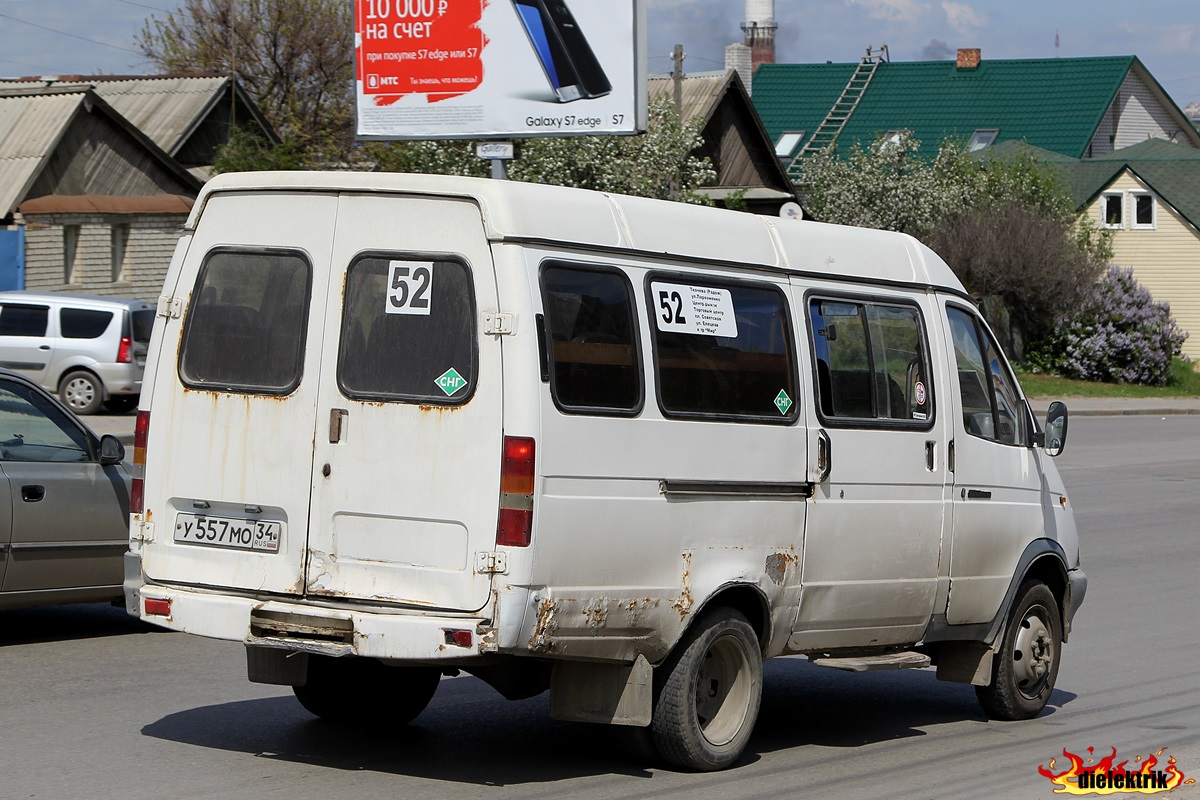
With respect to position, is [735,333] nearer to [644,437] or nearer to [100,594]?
[644,437]

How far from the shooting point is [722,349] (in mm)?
6637

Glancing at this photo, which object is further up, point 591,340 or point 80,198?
point 80,198

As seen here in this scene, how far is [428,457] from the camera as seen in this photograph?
5898mm

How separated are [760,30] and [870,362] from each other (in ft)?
339

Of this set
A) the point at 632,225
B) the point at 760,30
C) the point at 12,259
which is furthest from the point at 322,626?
the point at 760,30

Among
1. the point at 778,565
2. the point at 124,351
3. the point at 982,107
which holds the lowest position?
the point at 778,565

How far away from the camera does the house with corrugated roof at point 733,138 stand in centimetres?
4750

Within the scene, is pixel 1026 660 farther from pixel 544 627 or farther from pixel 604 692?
pixel 544 627

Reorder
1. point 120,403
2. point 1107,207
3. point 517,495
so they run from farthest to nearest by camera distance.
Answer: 1. point 1107,207
2. point 120,403
3. point 517,495

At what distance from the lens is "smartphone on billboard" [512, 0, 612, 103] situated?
22.8m

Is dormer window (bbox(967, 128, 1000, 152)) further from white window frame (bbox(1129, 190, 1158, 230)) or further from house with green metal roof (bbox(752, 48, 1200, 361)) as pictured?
white window frame (bbox(1129, 190, 1158, 230))

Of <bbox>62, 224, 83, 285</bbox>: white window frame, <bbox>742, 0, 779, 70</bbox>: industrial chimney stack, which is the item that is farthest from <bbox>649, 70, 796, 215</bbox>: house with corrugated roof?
<bbox>742, 0, 779, 70</bbox>: industrial chimney stack

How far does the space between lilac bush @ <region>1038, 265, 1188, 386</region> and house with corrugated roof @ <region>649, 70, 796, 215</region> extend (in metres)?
10.8

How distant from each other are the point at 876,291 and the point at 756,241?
2.87 ft
